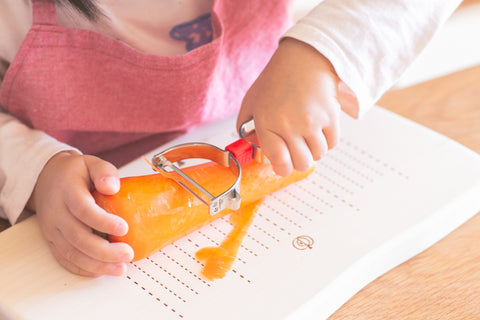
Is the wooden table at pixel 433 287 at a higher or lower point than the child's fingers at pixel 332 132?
lower

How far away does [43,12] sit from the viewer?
0.54 metres

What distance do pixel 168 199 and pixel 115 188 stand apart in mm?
48

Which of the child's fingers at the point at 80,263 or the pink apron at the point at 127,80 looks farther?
the pink apron at the point at 127,80

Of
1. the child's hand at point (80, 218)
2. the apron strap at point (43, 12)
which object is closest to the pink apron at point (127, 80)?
the apron strap at point (43, 12)

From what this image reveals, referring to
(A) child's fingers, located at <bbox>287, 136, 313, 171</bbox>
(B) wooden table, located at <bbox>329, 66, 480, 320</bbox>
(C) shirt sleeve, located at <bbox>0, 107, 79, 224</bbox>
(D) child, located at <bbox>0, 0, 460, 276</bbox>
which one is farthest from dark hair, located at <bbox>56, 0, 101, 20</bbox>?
(B) wooden table, located at <bbox>329, 66, 480, 320</bbox>

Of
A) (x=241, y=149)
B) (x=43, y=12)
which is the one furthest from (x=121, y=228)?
(x=43, y=12)

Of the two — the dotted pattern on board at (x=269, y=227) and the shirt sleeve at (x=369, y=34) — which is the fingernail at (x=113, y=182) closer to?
the dotted pattern on board at (x=269, y=227)

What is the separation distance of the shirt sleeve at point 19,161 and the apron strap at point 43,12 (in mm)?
115

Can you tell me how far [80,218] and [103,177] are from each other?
0.04m

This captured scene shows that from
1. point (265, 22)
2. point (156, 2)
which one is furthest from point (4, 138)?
point (265, 22)

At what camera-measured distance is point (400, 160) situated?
603mm

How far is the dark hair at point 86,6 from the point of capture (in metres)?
0.51

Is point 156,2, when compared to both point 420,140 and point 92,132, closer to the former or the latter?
point 92,132

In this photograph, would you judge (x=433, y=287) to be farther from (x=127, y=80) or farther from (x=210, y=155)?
(x=127, y=80)
